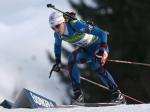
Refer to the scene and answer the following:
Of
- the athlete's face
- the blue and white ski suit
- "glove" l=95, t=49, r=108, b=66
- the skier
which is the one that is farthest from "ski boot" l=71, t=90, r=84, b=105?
the athlete's face

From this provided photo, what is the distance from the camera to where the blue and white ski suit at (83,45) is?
17.5 meters

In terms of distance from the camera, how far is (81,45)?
1772 cm

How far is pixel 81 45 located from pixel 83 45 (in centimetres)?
4

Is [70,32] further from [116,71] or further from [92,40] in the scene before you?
[116,71]

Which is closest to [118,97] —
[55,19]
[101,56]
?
[101,56]

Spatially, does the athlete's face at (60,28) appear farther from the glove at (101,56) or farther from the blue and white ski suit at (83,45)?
the glove at (101,56)

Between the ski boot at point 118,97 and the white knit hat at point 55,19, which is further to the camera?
the ski boot at point 118,97

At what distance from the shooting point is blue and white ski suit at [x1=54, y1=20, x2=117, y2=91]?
17.5m

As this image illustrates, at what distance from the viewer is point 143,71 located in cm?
3878

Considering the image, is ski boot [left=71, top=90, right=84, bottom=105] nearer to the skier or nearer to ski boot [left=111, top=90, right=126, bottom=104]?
the skier

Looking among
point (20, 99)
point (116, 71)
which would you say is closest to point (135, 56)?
point (116, 71)

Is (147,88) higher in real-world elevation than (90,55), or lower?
lower

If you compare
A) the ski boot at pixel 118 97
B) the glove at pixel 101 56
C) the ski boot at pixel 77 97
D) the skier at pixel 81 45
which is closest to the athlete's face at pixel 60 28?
the skier at pixel 81 45

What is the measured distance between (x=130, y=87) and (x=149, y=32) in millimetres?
3534
